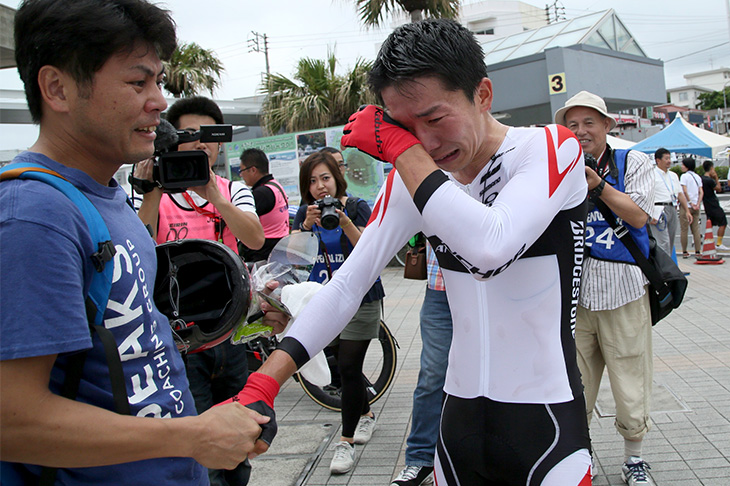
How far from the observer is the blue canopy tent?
15398mm

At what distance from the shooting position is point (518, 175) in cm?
160

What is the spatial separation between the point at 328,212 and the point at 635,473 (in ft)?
7.89

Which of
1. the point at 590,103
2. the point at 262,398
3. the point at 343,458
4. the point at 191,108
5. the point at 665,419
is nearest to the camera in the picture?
the point at 262,398

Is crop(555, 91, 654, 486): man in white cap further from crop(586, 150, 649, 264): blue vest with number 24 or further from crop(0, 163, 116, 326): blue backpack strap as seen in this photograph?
crop(0, 163, 116, 326): blue backpack strap

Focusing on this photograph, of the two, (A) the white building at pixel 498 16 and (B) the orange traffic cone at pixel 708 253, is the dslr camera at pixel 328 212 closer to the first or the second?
(B) the orange traffic cone at pixel 708 253

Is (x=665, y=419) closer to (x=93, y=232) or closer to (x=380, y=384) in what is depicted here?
(x=380, y=384)

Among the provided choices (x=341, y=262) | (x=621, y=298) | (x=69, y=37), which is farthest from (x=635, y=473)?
(x=69, y=37)

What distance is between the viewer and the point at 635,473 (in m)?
3.21

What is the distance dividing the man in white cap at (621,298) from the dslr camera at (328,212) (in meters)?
1.61

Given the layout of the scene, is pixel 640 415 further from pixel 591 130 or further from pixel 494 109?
pixel 494 109

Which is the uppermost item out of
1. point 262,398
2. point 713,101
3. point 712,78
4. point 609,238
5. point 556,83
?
point 712,78

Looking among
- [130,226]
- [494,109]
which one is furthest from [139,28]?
[494,109]

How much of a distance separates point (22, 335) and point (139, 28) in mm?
744

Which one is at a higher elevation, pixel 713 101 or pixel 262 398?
pixel 713 101
